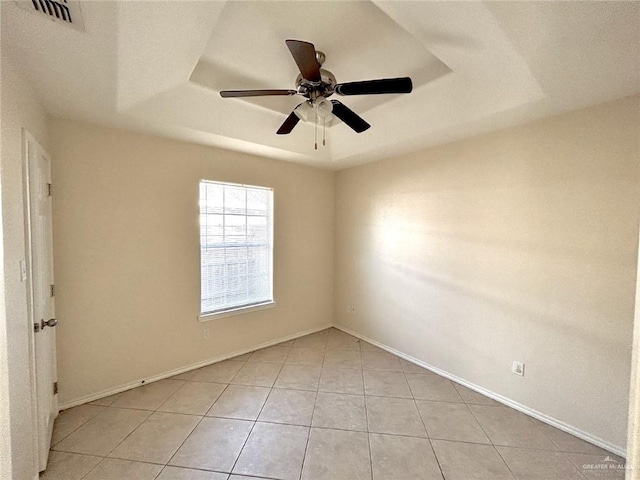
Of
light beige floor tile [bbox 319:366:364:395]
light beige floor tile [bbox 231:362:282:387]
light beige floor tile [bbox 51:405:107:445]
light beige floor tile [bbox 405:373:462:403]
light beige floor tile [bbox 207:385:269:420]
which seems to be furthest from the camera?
light beige floor tile [bbox 231:362:282:387]

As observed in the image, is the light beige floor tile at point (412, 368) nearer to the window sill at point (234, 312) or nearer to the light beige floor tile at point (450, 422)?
the light beige floor tile at point (450, 422)

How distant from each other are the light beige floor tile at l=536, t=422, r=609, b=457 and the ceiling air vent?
12.9 ft

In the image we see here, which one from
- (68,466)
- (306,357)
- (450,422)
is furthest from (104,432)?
(450,422)

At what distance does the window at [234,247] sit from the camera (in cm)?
307

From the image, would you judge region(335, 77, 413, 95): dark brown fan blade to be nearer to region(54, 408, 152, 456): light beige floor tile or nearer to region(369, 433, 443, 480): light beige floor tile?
region(369, 433, 443, 480): light beige floor tile

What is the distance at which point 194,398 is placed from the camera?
96.4 inches

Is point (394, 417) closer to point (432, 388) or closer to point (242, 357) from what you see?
point (432, 388)

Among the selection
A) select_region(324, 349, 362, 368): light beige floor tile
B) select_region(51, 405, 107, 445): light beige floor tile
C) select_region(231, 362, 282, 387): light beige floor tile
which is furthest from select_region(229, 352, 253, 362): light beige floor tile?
select_region(51, 405, 107, 445): light beige floor tile

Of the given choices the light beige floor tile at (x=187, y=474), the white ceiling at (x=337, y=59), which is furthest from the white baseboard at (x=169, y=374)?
the white ceiling at (x=337, y=59)

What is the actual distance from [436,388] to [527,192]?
79.3 inches

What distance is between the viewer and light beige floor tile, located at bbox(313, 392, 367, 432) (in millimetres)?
2135

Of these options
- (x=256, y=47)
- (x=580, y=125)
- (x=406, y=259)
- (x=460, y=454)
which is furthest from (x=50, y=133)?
(x=580, y=125)

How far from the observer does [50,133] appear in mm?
2189

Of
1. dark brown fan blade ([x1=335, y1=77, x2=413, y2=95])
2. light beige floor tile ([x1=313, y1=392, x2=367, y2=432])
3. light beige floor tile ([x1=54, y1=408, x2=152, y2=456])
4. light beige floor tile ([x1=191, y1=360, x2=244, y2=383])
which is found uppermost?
A: dark brown fan blade ([x1=335, y1=77, x2=413, y2=95])
